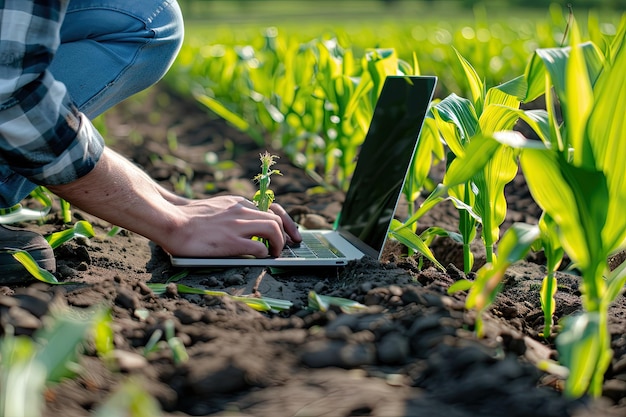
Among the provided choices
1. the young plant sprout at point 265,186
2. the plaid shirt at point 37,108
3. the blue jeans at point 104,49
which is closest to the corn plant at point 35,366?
the plaid shirt at point 37,108

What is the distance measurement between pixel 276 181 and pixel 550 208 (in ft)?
7.99

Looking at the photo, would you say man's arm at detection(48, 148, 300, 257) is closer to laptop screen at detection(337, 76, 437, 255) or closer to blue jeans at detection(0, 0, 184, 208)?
laptop screen at detection(337, 76, 437, 255)

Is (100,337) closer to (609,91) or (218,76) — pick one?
(609,91)

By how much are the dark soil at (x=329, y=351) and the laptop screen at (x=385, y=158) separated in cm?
19

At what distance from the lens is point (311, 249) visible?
7.06 ft

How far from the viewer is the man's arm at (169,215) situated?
5.72 feet

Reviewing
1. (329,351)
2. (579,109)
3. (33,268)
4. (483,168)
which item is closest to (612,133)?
(579,109)

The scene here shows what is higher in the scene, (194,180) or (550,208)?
(550,208)

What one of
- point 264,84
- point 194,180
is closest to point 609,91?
point 194,180

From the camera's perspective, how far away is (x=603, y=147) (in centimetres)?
134

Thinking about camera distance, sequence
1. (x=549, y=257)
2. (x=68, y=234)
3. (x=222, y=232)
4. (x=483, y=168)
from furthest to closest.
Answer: (x=68, y=234) → (x=222, y=232) → (x=483, y=168) → (x=549, y=257)

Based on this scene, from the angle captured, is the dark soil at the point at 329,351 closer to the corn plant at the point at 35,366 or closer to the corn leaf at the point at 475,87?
the corn plant at the point at 35,366

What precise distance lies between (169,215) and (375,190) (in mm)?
681

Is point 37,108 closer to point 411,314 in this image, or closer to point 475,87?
point 411,314
